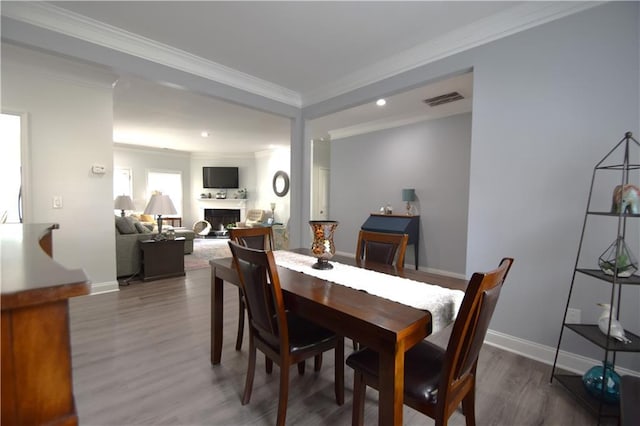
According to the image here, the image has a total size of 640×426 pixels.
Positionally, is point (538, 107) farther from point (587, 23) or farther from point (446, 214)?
point (446, 214)

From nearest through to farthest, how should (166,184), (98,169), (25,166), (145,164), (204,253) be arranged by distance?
(25,166), (98,169), (204,253), (145,164), (166,184)

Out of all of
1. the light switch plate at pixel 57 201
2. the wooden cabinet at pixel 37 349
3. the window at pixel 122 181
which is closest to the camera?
the wooden cabinet at pixel 37 349

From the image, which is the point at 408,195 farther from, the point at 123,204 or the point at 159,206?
the point at 123,204

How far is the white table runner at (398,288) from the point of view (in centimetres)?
133

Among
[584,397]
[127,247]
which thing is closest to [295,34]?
[584,397]

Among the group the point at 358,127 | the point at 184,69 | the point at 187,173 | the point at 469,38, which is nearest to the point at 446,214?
the point at 358,127

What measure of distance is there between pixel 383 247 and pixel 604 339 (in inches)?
55.0

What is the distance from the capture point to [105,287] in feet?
12.1

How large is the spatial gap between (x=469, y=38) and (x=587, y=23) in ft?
2.48

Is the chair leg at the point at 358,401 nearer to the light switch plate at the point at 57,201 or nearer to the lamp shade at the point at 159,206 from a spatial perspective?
the lamp shade at the point at 159,206

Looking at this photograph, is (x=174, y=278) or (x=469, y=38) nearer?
(x=469, y=38)

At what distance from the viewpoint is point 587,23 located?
1.98m

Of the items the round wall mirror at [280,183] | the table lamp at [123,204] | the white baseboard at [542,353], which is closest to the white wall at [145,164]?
the round wall mirror at [280,183]

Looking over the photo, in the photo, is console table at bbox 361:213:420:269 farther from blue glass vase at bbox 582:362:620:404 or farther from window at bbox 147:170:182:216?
window at bbox 147:170:182:216
